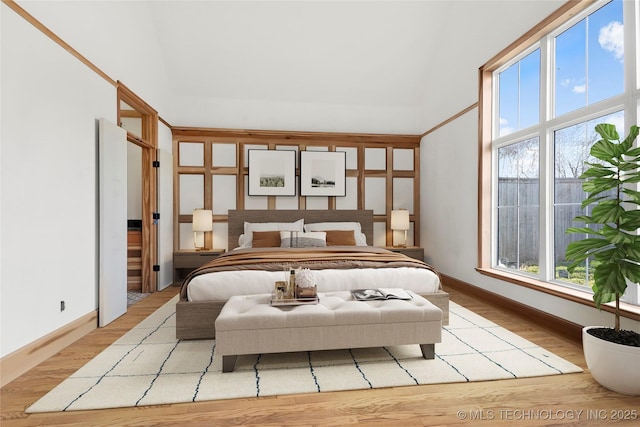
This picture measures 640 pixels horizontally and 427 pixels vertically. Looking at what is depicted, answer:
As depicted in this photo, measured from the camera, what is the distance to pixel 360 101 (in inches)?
224

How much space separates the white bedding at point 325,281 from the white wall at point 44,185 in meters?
0.97

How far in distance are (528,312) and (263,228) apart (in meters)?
3.38

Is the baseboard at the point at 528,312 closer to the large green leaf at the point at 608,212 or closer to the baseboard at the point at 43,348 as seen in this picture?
the large green leaf at the point at 608,212

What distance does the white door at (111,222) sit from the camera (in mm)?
3137

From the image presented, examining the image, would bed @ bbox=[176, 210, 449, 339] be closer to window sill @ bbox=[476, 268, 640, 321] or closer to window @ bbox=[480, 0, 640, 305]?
window sill @ bbox=[476, 268, 640, 321]

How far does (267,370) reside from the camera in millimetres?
2273

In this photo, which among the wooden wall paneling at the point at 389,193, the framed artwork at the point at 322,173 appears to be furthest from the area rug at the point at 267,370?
the framed artwork at the point at 322,173

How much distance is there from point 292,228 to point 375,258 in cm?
197

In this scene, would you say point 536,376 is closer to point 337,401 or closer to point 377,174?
point 337,401

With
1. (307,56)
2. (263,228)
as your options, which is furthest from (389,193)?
(307,56)

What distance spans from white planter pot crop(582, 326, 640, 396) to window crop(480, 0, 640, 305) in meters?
0.73

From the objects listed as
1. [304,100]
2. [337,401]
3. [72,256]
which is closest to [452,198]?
[304,100]

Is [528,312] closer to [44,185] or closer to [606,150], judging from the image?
[606,150]

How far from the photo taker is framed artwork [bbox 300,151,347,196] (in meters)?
5.54
